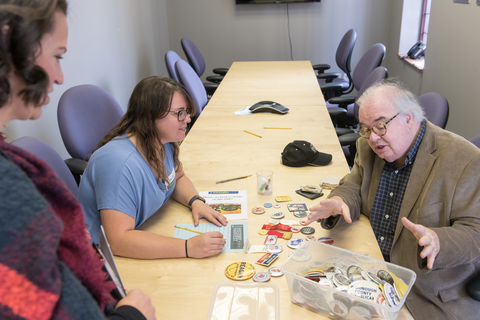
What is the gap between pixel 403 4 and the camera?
496 cm

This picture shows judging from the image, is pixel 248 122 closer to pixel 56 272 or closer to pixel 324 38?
pixel 56 272

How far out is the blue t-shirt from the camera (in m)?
1.28

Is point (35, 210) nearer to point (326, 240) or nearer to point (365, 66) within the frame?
point (326, 240)

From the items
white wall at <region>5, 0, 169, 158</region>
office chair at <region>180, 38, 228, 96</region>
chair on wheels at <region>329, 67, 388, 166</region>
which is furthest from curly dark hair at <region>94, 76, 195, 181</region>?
office chair at <region>180, 38, 228, 96</region>

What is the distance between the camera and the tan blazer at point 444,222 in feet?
3.86

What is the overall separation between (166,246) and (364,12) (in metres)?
5.44

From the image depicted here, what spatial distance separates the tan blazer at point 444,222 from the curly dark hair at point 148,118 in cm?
71

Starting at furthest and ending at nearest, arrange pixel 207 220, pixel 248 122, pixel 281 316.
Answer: pixel 248 122 → pixel 207 220 → pixel 281 316

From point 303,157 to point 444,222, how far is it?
779 millimetres

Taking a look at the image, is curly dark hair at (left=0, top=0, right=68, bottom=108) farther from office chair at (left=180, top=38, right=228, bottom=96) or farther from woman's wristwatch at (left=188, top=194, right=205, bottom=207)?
office chair at (left=180, top=38, right=228, bottom=96)

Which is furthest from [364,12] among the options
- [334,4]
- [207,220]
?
[207,220]

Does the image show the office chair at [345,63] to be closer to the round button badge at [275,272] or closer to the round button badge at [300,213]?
the round button badge at [300,213]

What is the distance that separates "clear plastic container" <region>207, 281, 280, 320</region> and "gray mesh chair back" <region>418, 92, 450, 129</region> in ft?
4.46

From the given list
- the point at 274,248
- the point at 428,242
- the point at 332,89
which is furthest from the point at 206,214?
the point at 332,89
